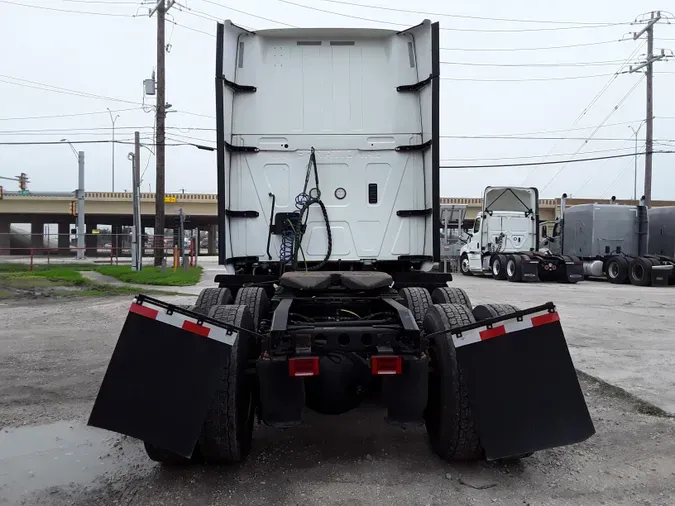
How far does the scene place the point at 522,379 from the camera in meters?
3.45

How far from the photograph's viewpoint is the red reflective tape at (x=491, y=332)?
3.45m

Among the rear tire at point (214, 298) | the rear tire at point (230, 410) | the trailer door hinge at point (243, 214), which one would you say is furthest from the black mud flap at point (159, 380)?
the trailer door hinge at point (243, 214)

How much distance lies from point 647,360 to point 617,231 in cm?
1924

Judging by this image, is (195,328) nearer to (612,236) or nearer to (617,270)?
(617,270)

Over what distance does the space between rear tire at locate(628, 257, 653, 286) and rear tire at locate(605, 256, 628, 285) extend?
252 mm

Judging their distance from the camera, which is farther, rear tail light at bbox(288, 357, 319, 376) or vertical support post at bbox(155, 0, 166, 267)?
vertical support post at bbox(155, 0, 166, 267)

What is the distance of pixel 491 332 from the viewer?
136 inches

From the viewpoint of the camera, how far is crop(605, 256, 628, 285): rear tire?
77.6 feet

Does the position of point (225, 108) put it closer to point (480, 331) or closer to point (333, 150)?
point (333, 150)

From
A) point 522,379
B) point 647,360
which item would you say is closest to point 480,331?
point 522,379

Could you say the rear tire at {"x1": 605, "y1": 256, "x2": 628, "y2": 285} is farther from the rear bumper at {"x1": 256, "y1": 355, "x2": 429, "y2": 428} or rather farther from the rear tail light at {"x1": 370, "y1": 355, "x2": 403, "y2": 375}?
the rear tail light at {"x1": 370, "y1": 355, "x2": 403, "y2": 375}

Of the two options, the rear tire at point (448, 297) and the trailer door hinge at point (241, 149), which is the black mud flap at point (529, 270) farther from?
the trailer door hinge at point (241, 149)

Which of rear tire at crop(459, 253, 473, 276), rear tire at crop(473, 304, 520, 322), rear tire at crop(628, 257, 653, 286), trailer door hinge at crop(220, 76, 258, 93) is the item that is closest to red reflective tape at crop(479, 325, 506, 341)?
rear tire at crop(473, 304, 520, 322)

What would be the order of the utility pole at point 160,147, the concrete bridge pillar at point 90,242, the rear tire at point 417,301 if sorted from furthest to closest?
1. the concrete bridge pillar at point 90,242
2. the utility pole at point 160,147
3. the rear tire at point 417,301
